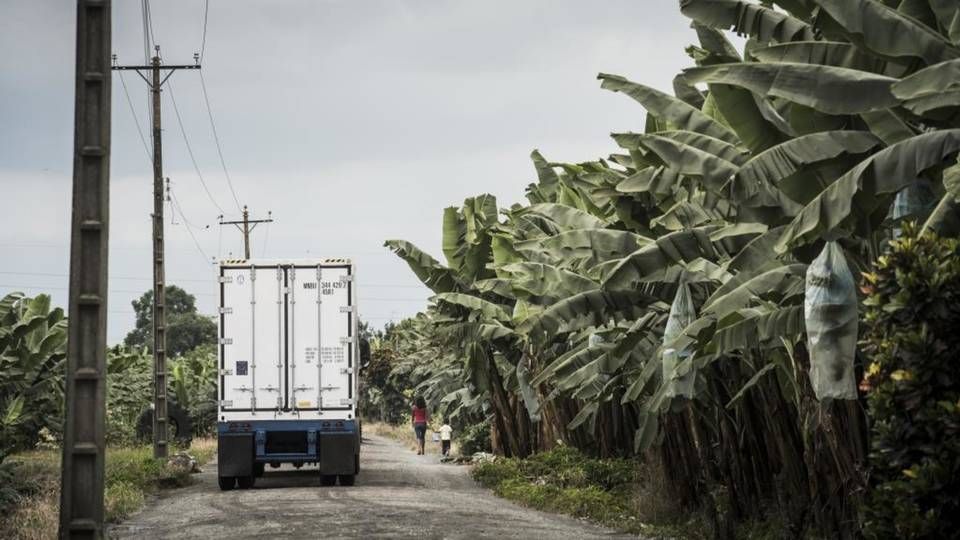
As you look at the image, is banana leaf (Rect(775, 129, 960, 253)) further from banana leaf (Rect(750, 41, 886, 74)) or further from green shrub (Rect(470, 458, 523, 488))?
green shrub (Rect(470, 458, 523, 488))

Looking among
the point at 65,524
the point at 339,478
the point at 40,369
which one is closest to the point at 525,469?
the point at 339,478

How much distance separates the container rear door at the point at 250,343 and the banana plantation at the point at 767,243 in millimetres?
5441

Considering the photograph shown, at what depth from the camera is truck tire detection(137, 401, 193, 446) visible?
4662 cm

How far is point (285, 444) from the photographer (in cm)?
2683

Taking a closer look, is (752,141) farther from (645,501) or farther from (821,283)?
(645,501)

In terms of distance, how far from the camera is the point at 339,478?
28.0 meters

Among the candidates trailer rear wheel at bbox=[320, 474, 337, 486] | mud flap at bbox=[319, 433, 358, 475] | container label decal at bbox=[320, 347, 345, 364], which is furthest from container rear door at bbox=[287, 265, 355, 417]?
trailer rear wheel at bbox=[320, 474, 337, 486]

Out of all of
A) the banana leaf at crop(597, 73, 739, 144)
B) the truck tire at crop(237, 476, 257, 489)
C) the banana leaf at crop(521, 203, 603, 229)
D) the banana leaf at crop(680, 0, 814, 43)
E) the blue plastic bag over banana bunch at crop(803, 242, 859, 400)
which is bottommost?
the truck tire at crop(237, 476, 257, 489)

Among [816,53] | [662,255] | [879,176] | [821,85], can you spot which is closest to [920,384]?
[879,176]

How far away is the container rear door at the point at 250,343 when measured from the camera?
26.3 metres

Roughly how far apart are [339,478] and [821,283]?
A: 17081 millimetres

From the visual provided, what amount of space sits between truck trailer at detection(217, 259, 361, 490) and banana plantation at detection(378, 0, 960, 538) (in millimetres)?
4697

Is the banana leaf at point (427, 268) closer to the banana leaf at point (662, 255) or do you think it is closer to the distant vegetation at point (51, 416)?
the distant vegetation at point (51, 416)

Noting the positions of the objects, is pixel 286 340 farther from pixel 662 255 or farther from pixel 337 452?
pixel 662 255
